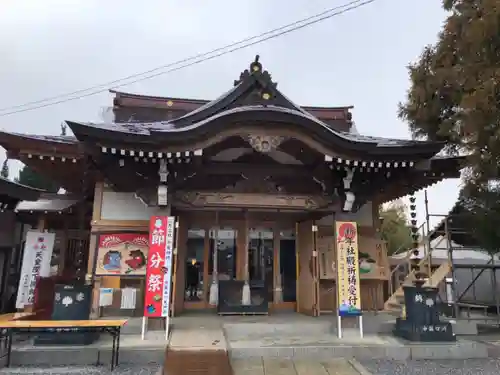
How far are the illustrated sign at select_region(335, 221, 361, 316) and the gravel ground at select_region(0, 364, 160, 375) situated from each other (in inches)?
138

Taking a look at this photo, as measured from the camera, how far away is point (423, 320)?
6.66m

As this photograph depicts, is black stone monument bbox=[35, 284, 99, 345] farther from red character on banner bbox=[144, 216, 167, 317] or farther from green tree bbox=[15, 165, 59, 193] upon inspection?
green tree bbox=[15, 165, 59, 193]

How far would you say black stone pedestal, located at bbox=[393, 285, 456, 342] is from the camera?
6574mm

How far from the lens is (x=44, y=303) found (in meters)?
8.51

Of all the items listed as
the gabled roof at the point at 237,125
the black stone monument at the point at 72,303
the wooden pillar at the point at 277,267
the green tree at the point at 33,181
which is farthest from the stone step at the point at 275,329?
the green tree at the point at 33,181

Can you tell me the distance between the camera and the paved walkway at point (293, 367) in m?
5.37

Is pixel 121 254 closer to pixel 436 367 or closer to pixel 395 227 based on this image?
pixel 436 367

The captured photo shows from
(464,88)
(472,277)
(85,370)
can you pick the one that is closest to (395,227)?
(472,277)

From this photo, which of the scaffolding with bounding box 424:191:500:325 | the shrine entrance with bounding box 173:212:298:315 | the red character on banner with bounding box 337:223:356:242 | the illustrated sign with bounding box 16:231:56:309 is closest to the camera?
the red character on banner with bounding box 337:223:356:242

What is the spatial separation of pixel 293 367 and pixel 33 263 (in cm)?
633

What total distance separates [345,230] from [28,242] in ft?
23.0

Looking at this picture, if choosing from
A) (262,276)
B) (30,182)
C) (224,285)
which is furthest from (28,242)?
(30,182)

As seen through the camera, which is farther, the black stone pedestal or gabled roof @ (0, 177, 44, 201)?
gabled roof @ (0, 177, 44, 201)

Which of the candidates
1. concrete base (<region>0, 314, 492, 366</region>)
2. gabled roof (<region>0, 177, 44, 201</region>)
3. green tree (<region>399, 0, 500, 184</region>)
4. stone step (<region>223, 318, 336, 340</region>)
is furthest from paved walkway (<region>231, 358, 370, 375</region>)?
gabled roof (<region>0, 177, 44, 201</region>)
